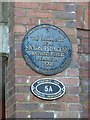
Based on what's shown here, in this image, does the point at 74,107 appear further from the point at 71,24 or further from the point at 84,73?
the point at 71,24

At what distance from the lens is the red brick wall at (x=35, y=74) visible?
383cm

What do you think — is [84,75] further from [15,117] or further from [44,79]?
[15,117]

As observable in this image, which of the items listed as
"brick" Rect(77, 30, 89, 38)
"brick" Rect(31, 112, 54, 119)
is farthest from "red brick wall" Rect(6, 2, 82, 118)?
"brick" Rect(77, 30, 89, 38)

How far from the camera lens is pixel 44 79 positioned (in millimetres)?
3920

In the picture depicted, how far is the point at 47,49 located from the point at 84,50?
446 millimetres

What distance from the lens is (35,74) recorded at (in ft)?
12.9

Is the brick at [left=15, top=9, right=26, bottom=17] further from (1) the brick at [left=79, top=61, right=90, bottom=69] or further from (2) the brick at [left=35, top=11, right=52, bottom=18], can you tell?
(1) the brick at [left=79, top=61, right=90, bottom=69]

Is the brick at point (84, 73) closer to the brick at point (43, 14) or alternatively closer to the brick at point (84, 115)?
the brick at point (84, 115)

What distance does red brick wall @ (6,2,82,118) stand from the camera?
3834 millimetres

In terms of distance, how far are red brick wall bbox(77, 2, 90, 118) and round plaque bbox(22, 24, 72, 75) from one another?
20 centimetres

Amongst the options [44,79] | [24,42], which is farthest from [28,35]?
[44,79]

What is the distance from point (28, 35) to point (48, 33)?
20 centimetres

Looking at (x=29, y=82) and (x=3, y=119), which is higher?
(x=29, y=82)

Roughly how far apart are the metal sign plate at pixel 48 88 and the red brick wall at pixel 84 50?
295 mm
